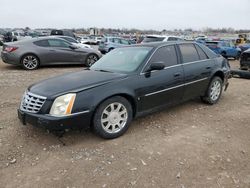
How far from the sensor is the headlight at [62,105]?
12.3ft

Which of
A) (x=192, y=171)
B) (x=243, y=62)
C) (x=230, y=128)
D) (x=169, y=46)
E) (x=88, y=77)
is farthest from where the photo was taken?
(x=243, y=62)

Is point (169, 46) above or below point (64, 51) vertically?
above

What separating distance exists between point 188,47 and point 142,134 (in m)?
2.31

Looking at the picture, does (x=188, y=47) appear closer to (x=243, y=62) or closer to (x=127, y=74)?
(x=127, y=74)

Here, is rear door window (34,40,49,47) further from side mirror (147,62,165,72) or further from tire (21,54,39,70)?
side mirror (147,62,165,72)

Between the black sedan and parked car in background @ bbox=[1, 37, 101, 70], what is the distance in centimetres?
659

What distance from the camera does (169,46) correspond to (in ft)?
17.1

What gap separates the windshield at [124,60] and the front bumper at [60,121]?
3.97ft

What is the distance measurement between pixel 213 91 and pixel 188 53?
1169 millimetres

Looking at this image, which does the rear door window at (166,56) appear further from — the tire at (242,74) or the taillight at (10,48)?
the taillight at (10,48)

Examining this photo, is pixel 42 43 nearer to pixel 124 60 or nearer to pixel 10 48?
pixel 10 48

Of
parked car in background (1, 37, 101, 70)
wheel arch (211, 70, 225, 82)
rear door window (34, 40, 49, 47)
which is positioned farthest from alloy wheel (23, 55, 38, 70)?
wheel arch (211, 70, 225, 82)

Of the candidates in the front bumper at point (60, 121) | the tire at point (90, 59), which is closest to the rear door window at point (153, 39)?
the tire at point (90, 59)

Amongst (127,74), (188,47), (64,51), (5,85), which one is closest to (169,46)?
(188,47)
